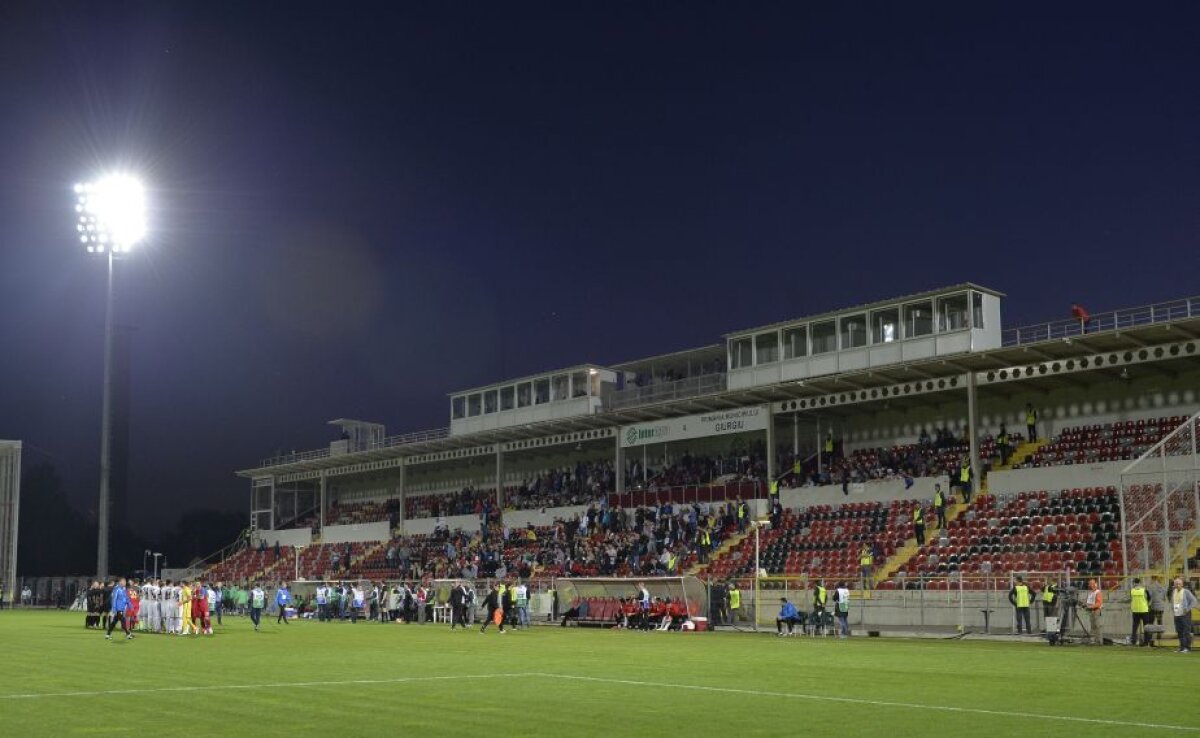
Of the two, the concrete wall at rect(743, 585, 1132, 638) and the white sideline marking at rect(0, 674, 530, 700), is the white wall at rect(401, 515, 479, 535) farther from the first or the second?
the white sideline marking at rect(0, 674, 530, 700)

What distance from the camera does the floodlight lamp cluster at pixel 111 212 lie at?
4100 cm

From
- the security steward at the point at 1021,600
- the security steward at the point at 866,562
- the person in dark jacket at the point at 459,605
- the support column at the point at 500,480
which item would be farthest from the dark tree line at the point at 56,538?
the security steward at the point at 1021,600

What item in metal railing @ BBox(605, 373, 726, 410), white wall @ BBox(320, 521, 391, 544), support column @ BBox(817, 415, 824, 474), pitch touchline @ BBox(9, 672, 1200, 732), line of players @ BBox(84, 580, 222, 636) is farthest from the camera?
white wall @ BBox(320, 521, 391, 544)

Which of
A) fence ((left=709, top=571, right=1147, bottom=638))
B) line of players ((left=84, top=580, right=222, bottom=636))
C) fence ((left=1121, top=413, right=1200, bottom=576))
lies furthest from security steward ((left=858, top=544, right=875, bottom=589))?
line of players ((left=84, top=580, right=222, bottom=636))

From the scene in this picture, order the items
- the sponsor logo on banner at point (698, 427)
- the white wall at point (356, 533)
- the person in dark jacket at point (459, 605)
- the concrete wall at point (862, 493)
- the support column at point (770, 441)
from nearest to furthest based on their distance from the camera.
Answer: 1. the person in dark jacket at point (459, 605)
2. the concrete wall at point (862, 493)
3. the support column at point (770, 441)
4. the sponsor logo on banner at point (698, 427)
5. the white wall at point (356, 533)

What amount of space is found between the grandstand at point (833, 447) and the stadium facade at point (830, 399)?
10 cm

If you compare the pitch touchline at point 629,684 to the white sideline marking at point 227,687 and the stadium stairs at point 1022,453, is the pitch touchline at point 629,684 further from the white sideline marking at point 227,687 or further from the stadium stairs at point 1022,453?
the stadium stairs at point 1022,453

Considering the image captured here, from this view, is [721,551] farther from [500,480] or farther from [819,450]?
[500,480]

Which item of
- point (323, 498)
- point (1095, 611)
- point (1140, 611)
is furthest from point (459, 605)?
point (323, 498)

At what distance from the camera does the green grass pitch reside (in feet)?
43.2

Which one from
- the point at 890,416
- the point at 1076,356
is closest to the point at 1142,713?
the point at 1076,356

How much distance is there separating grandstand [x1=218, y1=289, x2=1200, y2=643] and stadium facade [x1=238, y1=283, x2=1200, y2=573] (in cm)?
10

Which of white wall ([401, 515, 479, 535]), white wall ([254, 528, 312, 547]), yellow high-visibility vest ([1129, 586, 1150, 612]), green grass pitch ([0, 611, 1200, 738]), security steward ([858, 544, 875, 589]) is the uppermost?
white wall ([401, 515, 479, 535])

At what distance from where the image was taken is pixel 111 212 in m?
41.0
